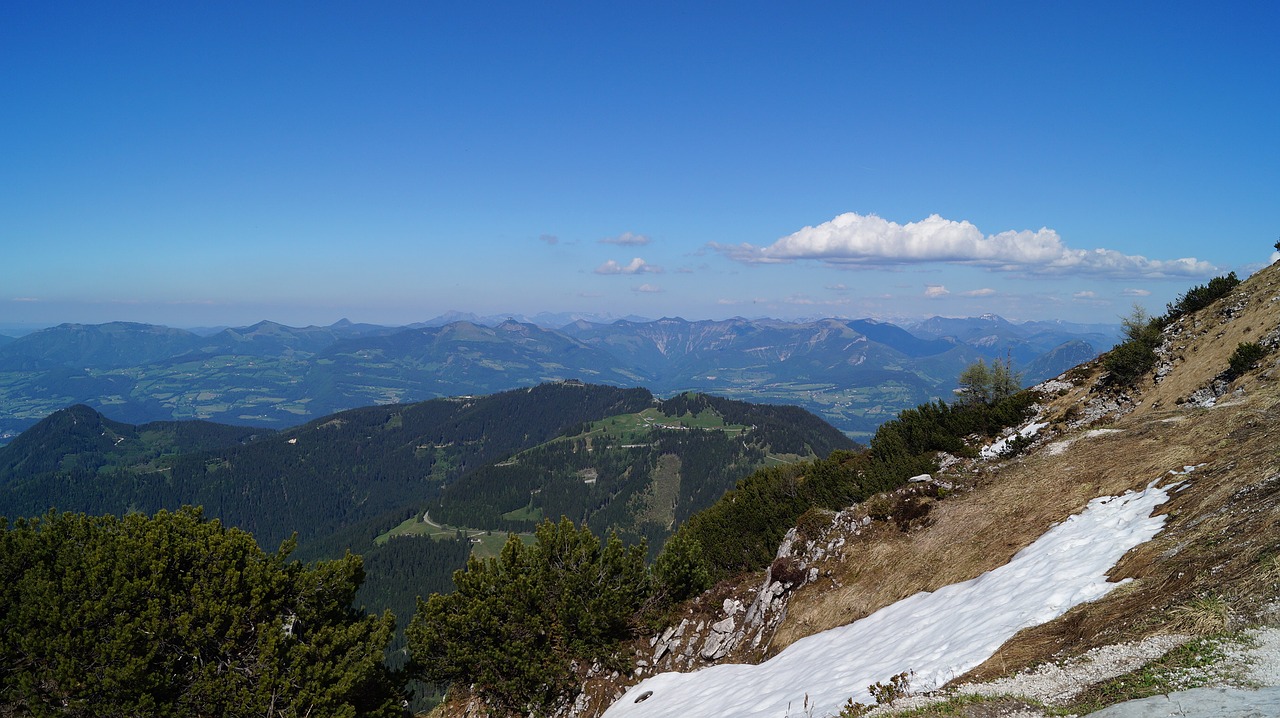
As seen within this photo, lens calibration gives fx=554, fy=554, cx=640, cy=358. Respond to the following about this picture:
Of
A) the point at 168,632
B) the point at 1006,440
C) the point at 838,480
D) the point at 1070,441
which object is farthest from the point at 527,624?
the point at 1006,440

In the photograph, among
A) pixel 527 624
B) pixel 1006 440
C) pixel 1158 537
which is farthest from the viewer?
pixel 1006 440

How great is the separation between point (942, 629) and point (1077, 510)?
8516mm

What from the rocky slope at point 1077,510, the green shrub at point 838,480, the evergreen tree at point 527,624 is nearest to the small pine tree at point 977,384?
the green shrub at point 838,480

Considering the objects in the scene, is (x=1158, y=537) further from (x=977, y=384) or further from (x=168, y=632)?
(x=977, y=384)

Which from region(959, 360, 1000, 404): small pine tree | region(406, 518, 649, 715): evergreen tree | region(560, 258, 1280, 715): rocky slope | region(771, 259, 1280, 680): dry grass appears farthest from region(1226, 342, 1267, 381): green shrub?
region(406, 518, 649, 715): evergreen tree

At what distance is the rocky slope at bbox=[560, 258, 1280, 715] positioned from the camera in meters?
11.6

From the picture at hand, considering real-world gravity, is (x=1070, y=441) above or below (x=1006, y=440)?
above

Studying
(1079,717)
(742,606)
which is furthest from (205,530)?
(1079,717)

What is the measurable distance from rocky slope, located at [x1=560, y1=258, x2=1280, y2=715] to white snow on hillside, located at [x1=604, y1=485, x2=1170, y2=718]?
0.77 metres

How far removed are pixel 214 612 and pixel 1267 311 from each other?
55.4 m

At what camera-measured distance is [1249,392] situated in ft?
82.5

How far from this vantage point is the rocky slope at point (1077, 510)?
37.9ft

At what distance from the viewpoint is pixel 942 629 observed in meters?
16.6

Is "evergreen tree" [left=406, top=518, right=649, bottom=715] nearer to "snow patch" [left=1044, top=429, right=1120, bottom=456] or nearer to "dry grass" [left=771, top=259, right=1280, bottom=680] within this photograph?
"dry grass" [left=771, top=259, right=1280, bottom=680]
